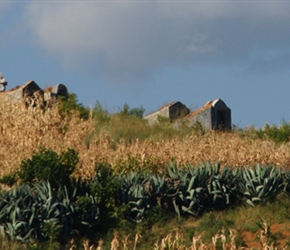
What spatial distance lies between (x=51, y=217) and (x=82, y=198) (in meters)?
0.92

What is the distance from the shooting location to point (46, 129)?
107 ft

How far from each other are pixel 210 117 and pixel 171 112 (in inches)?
143

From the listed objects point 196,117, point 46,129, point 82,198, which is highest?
point 196,117

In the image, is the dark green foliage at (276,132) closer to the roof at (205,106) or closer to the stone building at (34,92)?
the roof at (205,106)

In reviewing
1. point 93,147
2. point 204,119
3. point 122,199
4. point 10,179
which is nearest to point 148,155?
point 93,147

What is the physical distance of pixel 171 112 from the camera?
46688 mm

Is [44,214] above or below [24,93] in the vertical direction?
below

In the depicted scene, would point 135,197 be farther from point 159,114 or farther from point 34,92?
point 159,114

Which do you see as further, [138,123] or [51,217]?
[138,123]

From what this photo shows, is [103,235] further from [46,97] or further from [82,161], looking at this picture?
[46,97]

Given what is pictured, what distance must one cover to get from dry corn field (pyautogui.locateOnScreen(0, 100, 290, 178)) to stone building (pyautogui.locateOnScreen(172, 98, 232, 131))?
7.85 metres

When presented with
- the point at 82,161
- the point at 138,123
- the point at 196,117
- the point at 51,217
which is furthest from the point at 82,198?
the point at 196,117

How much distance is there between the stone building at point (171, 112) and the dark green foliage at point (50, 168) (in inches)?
925

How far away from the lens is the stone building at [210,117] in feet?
142
